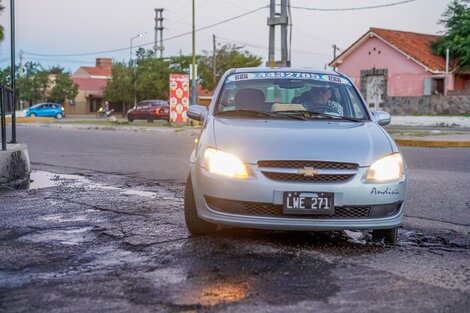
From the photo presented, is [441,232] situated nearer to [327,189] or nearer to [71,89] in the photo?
[327,189]

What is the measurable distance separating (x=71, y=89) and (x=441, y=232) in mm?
72644

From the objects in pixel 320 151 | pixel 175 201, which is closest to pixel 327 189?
pixel 320 151

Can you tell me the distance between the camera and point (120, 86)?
67.1 meters

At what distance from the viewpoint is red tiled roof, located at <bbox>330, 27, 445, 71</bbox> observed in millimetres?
40594

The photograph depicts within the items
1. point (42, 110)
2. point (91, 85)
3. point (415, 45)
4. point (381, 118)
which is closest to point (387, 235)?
point (381, 118)

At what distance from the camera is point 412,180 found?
10.2 metres

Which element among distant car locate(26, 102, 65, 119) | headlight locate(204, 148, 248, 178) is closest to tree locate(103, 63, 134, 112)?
distant car locate(26, 102, 65, 119)

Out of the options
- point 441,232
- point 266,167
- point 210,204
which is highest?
point 266,167

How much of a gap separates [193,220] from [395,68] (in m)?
38.2

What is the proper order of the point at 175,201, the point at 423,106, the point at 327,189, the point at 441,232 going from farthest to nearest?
1. the point at 423,106
2. the point at 175,201
3. the point at 441,232
4. the point at 327,189

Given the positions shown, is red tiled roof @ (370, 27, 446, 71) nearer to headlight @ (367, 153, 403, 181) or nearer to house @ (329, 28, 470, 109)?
house @ (329, 28, 470, 109)

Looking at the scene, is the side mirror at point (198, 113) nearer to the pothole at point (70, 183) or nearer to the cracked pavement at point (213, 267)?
the cracked pavement at point (213, 267)

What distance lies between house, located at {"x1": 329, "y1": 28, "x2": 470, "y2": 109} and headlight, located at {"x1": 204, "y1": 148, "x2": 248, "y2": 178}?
35.6 m

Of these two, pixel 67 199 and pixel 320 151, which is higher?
pixel 320 151
